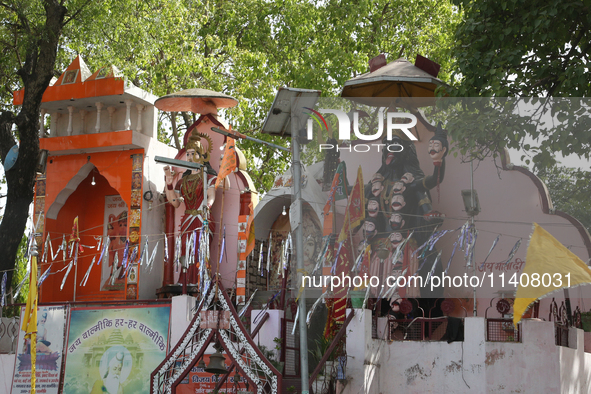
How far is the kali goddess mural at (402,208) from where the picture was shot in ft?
50.5

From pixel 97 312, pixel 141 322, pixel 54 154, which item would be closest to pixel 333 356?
pixel 141 322

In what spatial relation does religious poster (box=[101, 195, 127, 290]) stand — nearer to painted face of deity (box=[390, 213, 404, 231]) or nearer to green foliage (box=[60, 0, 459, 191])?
green foliage (box=[60, 0, 459, 191])

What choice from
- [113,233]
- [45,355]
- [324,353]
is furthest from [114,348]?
[324,353]

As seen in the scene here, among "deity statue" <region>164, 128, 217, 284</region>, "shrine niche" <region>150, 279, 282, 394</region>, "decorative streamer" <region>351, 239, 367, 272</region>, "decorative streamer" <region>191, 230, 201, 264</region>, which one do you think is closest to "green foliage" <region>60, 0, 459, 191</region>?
"deity statue" <region>164, 128, 217, 284</region>

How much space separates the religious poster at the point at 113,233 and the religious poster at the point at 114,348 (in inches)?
124

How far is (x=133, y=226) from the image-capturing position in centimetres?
1919

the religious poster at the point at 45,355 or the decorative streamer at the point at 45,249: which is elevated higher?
the decorative streamer at the point at 45,249

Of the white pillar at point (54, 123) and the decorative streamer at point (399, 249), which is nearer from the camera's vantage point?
the decorative streamer at point (399, 249)

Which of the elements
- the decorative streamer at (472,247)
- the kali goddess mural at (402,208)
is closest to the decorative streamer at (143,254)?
the kali goddess mural at (402,208)

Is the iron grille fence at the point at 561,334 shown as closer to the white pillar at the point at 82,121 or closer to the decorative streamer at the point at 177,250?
the decorative streamer at the point at 177,250

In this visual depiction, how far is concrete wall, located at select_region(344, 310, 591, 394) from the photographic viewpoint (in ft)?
39.9

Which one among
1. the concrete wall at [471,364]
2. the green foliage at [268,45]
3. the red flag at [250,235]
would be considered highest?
the green foliage at [268,45]

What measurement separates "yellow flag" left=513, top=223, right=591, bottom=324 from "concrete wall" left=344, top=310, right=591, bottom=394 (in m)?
0.76

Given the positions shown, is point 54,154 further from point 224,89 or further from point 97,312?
point 224,89
